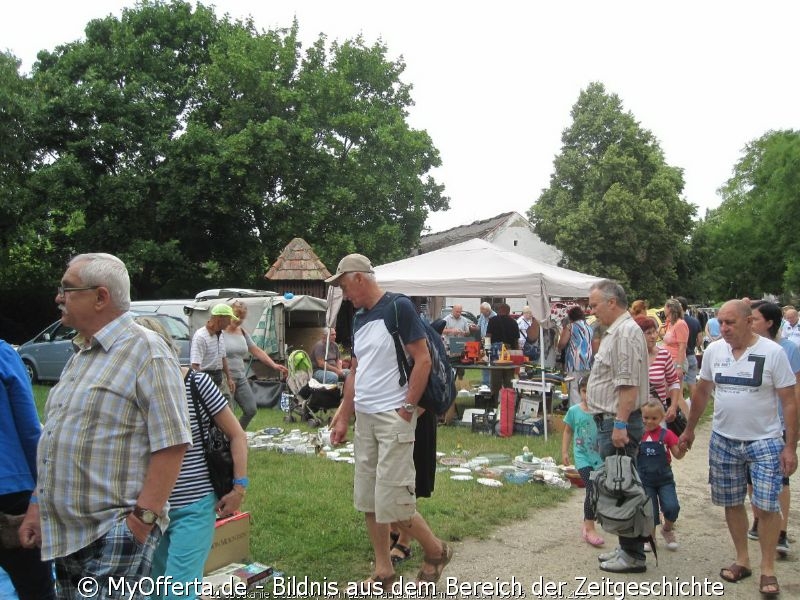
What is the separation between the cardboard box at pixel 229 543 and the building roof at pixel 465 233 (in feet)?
105

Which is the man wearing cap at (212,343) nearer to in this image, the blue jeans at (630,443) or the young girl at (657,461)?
the blue jeans at (630,443)

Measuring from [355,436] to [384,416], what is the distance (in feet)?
1.18

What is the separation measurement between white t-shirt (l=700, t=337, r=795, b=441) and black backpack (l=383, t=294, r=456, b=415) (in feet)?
5.76

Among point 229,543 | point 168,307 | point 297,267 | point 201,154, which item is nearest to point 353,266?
point 229,543

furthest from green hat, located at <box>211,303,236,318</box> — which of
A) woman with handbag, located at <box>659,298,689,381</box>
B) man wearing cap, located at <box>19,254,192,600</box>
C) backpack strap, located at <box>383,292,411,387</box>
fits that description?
woman with handbag, located at <box>659,298,689,381</box>

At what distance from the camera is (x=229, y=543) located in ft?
14.7

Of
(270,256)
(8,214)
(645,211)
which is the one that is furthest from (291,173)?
(645,211)

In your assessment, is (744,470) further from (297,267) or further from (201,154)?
(201,154)

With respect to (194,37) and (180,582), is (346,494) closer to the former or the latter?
(180,582)

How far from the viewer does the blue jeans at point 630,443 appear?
15.0 ft

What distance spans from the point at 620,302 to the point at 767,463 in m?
1.30

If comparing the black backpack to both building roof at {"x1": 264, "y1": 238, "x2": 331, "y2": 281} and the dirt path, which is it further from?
building roof at {"x1": 264, "y1": 238, "x2": 331, "y2": 281}

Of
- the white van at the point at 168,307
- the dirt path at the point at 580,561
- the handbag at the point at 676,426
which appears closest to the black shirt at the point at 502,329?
the white van at the point at 168,307

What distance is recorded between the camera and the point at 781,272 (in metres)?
40.1
